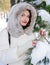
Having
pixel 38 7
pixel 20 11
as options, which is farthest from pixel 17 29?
pixel 38 7

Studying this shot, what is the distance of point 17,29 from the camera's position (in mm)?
945

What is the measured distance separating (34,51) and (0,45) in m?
0.20

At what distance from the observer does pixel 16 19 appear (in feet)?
3.08

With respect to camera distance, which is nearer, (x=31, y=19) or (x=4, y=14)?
(x=31, y=19)

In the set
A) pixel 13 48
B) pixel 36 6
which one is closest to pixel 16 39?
pixel 13 48

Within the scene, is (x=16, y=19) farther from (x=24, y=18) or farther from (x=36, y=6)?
(x=36, y=6)

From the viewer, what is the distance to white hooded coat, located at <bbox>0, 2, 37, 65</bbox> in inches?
37.0

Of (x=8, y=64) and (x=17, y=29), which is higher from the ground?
(x=17, y=29)

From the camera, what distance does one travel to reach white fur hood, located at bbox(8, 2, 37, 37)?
0.93 m

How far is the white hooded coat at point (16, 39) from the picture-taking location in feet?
3.08

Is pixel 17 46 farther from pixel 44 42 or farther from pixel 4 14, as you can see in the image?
pixel 4 14

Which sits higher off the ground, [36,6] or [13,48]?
[36,6]

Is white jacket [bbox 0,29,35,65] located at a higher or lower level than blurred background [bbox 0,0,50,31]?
lower

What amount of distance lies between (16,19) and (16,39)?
0.13m
